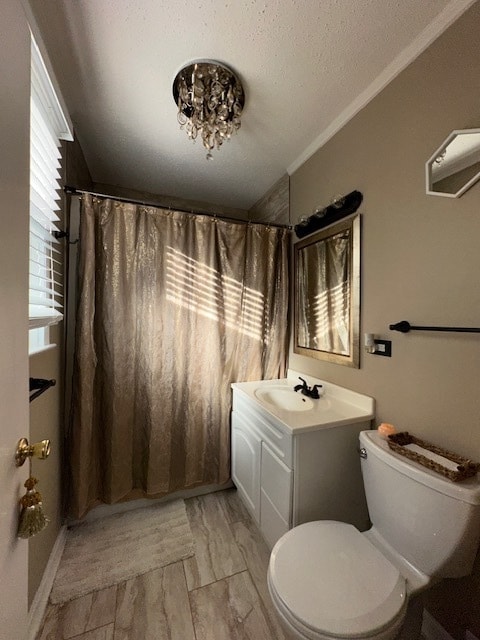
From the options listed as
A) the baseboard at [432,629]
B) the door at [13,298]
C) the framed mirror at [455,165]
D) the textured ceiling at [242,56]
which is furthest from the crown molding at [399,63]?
the baseboard at [432,629]

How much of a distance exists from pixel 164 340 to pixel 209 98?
139 centimetres

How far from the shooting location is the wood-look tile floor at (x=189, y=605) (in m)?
1.06

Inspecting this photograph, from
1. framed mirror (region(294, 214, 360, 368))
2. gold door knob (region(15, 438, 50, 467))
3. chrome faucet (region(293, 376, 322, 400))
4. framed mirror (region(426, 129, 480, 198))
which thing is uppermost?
framed mirror (region(426, 129, 480, 198))

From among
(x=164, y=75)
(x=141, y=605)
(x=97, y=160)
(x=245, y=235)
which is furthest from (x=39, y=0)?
(x=141, y=605)

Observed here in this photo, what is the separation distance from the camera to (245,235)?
6.31ft

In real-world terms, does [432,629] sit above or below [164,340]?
below

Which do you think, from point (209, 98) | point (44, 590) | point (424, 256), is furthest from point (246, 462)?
point (209, 98)

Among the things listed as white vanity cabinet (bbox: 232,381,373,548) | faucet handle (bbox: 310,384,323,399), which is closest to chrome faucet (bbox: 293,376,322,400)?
faucet handle (bbox: 310,384,323,399)

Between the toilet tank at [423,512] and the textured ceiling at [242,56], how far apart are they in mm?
1695

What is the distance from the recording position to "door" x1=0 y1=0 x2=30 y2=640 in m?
0.50

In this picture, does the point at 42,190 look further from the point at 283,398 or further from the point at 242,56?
the point at 283,398

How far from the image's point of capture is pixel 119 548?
1.45 m

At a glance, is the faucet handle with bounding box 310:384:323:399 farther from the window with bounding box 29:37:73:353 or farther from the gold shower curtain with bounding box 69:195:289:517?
the window with bounding box 29:37:73:353

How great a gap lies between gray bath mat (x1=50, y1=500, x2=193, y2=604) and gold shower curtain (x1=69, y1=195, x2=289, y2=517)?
15cm
